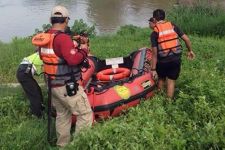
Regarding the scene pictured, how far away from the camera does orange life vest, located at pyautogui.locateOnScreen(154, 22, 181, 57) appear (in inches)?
244

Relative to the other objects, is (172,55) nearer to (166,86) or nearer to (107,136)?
(166,86)

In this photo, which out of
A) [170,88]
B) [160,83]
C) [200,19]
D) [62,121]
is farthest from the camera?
[200,19]

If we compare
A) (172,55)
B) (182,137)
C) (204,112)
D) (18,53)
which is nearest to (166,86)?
(172,55)

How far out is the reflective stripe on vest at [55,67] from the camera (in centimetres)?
517

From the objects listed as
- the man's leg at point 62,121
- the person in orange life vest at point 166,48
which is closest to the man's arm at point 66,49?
the man's leg at point 62,121

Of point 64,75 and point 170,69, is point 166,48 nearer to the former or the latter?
point 170,69

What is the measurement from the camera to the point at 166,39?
6.21 metres

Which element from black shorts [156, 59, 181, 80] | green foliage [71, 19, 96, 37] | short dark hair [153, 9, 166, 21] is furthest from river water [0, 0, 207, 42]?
short dark hair [153, 9, 166, 21]

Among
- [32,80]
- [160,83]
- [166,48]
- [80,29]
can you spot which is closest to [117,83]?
[160,83]

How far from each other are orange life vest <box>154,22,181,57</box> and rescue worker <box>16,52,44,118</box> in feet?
5.22

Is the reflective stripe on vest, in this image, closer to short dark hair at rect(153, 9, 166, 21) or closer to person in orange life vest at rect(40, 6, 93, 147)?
person in orange life vest at rect(40, 6, 93, 147)

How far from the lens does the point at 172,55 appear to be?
6.28 metres

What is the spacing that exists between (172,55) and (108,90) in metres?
0.97

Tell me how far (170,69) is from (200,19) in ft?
20.0
